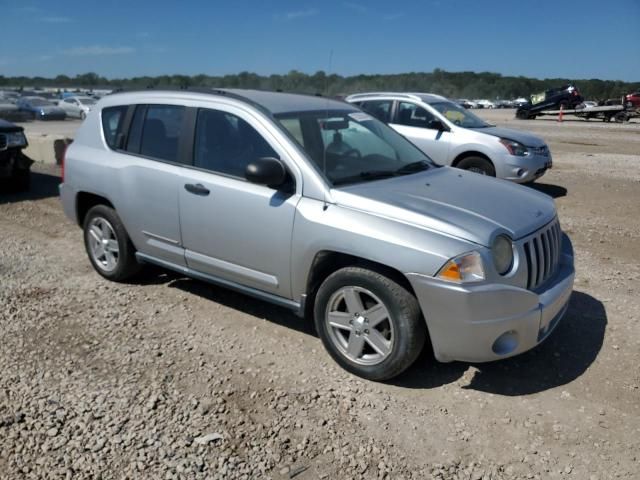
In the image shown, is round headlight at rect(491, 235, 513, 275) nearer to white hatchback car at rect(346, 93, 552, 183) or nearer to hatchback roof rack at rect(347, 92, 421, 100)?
white hatchback car at rect(346, 93, 552, 183)

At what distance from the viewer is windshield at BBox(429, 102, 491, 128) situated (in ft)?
32.3

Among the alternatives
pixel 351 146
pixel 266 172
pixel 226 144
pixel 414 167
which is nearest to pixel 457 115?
pixel 414 167

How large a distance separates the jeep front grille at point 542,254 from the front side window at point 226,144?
179 centimetres

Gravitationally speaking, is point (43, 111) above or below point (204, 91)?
below

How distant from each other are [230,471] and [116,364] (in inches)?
55.9

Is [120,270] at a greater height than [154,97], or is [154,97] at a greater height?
[154,97]

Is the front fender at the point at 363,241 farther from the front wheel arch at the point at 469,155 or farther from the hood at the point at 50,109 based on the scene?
the hood at the point at 50,109

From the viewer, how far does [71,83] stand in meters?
121

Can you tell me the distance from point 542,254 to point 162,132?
3094mm

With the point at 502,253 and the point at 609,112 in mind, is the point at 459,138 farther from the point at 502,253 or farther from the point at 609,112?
the point at 609,112

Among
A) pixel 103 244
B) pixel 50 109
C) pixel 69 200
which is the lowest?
pixel 50 109

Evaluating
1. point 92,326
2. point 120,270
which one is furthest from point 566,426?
point 120,270

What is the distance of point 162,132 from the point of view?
4.66 metres

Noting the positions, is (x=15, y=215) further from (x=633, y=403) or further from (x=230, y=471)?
(x=633, y=403)
